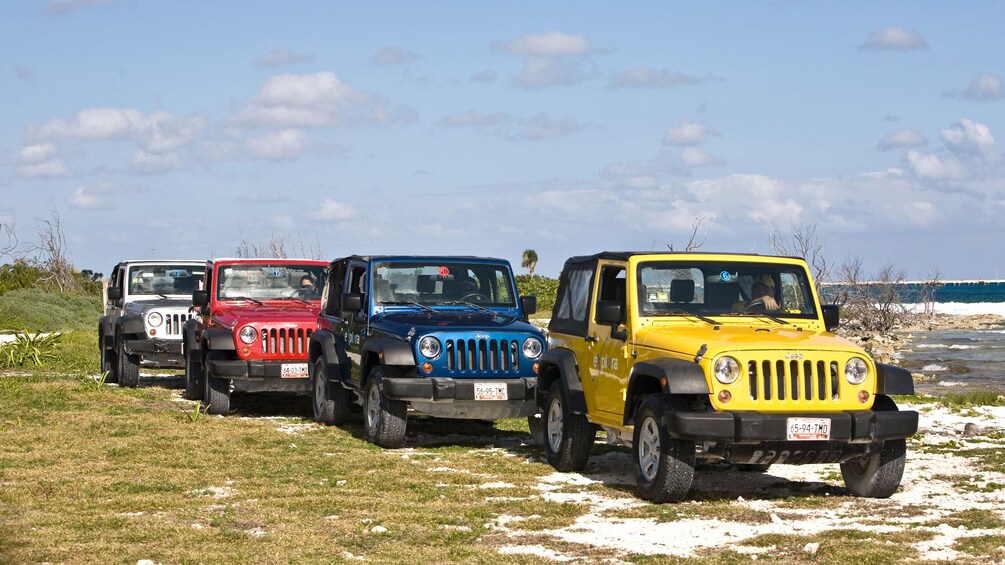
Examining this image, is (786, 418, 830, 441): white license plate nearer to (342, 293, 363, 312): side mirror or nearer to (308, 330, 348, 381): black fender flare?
(342, 293, 363, 312): side mirror

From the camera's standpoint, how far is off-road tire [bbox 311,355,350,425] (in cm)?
1488

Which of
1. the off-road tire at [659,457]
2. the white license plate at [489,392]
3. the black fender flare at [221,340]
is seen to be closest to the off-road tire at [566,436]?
the white license plate at [489,392]

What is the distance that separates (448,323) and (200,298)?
488 centimetres

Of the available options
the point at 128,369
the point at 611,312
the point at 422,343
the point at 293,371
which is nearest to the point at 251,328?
the point at 293,371

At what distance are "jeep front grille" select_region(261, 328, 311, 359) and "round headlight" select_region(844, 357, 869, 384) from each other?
7976 millimetres

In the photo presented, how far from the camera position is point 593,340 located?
10898 mm

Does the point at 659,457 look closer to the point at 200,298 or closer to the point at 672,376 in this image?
the point at 672,376

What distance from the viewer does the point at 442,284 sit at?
1422 centimetres

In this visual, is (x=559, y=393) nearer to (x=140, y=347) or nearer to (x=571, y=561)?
(x=571, y=561)

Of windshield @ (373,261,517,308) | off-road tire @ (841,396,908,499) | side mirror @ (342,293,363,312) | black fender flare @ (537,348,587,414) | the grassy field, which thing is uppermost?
windshield @ (373,261,517,308)

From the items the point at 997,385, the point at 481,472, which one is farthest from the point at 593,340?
the point at 997,385

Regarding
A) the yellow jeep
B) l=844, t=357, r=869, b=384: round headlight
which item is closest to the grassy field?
the yellow jeep

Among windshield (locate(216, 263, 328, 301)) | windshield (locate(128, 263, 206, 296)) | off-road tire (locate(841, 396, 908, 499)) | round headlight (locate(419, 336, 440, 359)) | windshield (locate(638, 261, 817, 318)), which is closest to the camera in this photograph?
off-road tire (locate(841, 396, 908, 499))

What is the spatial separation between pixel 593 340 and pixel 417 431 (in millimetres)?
4539
